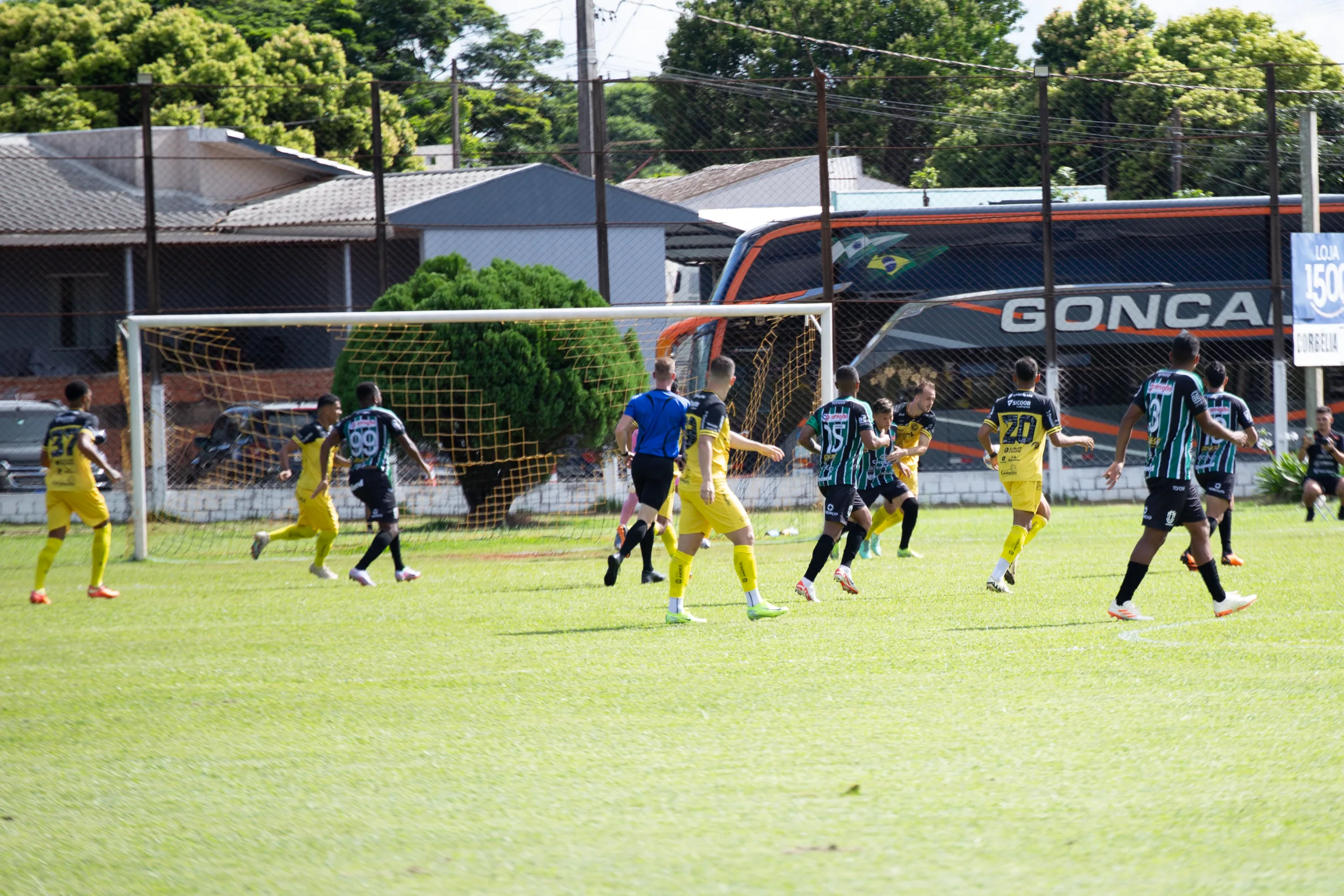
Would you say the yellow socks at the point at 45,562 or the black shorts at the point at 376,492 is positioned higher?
the black shorts at the point at 376,492

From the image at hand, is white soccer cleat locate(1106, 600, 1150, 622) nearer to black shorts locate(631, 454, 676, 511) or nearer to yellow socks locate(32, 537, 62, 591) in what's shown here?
black shorts locate(631, 454, 676, 511)

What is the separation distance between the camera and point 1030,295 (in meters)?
21.2

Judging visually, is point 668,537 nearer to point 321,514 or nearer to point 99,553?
point 321,514

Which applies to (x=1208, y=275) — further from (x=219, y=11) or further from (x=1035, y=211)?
(x=219, y=11)

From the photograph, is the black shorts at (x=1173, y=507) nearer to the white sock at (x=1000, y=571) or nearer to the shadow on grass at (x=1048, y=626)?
the shadow on grass at (x=1048, y=626)

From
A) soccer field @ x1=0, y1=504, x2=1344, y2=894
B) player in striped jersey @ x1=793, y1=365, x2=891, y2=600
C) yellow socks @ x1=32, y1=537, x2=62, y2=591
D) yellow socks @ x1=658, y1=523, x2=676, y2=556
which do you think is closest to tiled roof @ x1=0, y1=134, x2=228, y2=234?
yellow socks @ x1=32, y1=537, x2=62, y2=591

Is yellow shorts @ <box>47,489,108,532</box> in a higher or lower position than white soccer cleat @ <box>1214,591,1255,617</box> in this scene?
higher

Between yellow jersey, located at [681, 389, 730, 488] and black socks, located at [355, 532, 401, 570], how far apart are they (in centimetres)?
376

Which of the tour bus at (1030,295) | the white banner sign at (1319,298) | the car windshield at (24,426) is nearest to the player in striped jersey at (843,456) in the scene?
the tour bus at (1030,295)

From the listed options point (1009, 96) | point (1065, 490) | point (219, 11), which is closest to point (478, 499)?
point (1065, 490)

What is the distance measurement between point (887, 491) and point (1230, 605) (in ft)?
15.4

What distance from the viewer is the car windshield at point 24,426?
846 inches

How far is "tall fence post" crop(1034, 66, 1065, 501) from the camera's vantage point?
66.8 ft

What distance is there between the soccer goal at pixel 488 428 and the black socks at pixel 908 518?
11.4 ft
